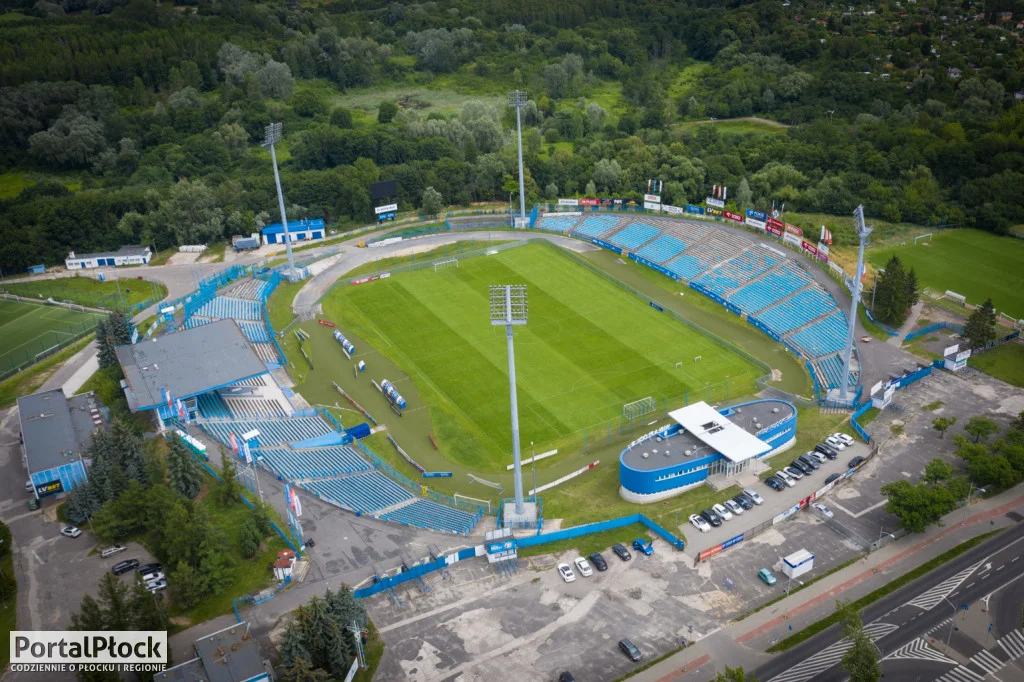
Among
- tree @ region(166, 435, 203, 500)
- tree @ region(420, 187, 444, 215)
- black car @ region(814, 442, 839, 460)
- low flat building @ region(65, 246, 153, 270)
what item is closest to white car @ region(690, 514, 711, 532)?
black car @ region(814, 442, 839, 460)

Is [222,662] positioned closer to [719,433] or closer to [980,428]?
[719,433]

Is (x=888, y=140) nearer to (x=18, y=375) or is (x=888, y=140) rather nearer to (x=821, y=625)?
(x=821, y=625)

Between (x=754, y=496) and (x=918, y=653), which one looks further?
(x=754, y=496)

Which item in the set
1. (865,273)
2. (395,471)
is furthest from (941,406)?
(395,471)

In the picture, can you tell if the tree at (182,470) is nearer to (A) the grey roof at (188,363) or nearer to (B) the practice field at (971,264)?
(A) the grey roof at (188,363)

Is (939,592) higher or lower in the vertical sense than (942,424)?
lower

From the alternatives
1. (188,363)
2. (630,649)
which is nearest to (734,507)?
(630,649)
